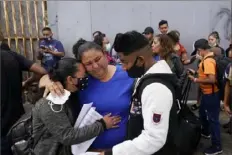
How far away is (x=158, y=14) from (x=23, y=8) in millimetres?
3030

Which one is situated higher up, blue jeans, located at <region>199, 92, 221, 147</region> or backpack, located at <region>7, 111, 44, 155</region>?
backpack, located at <region>7, 111, 44, 155</region>

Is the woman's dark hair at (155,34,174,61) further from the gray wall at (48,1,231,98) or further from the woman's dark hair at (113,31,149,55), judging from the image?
the gray wall at (48,1,231,98)

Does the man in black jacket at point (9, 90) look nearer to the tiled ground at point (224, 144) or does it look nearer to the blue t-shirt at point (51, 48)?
the tiled ground at point (224, 144)

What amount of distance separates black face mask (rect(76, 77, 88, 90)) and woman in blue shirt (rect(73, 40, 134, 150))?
0.05 metres

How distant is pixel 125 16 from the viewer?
642cm

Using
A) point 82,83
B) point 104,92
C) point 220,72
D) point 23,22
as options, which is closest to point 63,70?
point 82,83

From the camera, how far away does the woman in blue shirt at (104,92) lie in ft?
6.30

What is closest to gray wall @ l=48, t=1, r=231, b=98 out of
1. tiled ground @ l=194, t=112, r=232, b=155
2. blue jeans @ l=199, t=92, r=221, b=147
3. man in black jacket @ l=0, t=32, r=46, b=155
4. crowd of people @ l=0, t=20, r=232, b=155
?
tiled ground @ l=194, t=112, r=232, b=155

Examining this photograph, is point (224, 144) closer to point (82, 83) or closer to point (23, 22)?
point (82, 83)

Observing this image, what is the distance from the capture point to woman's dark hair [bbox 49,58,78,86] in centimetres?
185

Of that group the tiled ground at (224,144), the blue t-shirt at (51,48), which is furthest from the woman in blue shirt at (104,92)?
the blue t-shirt at (51,48)

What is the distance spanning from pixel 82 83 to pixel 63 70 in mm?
154

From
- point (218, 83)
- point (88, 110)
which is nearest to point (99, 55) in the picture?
point (88, 110)

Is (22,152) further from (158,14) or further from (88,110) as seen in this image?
(158,14)
